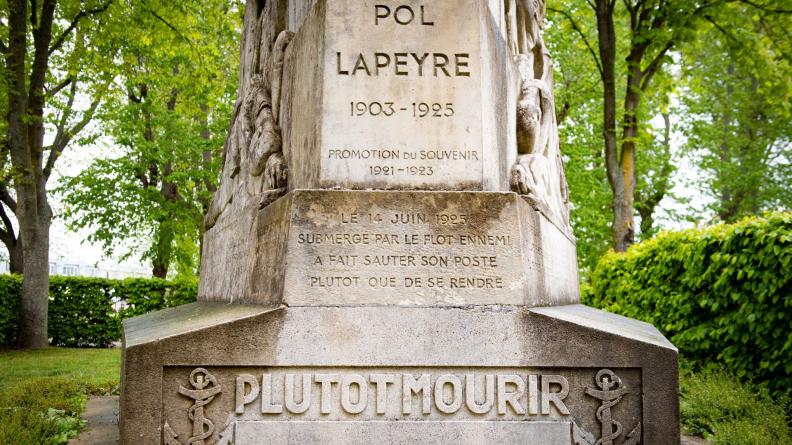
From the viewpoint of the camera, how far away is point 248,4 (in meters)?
8.10

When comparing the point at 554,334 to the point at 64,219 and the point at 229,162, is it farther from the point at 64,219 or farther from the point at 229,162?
the point at 64,219

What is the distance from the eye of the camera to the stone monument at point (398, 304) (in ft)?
14.0

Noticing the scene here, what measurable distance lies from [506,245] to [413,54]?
1.47 meters

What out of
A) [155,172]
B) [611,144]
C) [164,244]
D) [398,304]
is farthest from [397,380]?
[155,172]

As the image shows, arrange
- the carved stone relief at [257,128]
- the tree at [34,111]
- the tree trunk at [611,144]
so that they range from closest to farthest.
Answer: the carved stone relief at [257,128], the tree at [34,111], the tree trunk at [611,144]

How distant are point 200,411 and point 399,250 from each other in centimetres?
152

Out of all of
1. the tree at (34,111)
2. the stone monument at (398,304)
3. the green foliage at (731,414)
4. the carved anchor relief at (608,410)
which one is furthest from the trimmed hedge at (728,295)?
the tree at (34,111)

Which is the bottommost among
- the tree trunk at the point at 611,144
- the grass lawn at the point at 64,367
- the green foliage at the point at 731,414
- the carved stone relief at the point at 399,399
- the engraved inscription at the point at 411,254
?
the grass lawn at the point at 64,367

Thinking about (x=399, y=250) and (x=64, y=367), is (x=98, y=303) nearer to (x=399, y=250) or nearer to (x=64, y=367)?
(x=64, y=367)

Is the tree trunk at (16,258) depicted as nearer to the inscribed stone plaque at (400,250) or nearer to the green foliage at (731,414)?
the green foliage at (731,414)

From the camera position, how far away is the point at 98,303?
20.4m

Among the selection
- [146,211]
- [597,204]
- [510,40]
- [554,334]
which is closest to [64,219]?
[146,211]

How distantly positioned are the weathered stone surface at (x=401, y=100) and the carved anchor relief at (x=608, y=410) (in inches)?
56.9

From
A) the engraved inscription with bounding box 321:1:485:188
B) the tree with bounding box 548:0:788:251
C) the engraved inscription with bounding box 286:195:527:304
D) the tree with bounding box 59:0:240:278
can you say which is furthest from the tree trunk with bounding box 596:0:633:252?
the engraved inscription with bounding box 286:195:527:304
